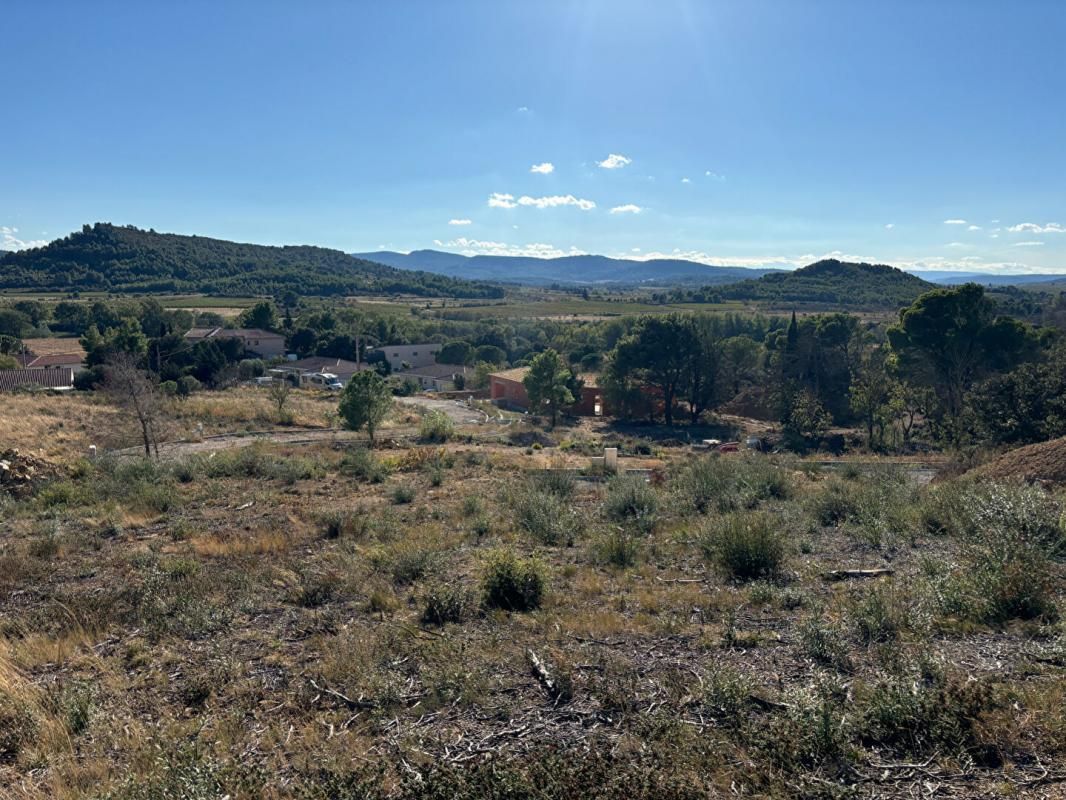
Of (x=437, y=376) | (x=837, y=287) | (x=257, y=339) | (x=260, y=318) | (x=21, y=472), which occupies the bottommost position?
(x=437, y=376)

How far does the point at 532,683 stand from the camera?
15.6 feet

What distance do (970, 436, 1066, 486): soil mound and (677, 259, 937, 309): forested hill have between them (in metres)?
90.4

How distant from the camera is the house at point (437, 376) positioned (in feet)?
186

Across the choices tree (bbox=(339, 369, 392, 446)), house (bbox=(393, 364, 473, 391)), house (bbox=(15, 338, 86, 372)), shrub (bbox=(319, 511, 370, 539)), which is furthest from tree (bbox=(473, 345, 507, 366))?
shrub (bbox=(319, 511, 370, 539))

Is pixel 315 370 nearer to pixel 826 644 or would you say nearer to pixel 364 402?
pixel 364 402

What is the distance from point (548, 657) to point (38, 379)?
48.0m

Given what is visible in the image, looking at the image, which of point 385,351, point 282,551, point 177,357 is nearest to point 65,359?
point 177,357

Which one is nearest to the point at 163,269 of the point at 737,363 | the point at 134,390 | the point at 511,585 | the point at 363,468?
the point at 737,363

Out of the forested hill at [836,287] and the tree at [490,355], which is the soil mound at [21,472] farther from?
the forested hill at [836,287]

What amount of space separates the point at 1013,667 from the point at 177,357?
48.6 m

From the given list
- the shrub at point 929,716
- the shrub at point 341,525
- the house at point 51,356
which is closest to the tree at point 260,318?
the house at point 51,356

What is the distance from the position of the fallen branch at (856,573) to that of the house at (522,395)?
115 ft

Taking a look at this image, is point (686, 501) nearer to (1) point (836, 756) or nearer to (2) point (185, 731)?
(1) point (836, 756)

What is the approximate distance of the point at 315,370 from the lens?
5553 cm
